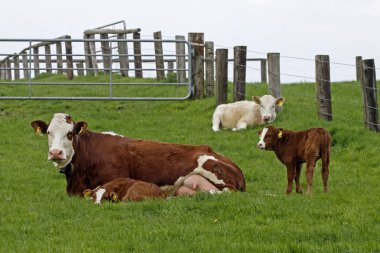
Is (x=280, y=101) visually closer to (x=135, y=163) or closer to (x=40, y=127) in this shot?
(x=135, y=163)

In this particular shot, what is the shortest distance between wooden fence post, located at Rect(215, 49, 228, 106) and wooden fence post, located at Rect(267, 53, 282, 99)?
4.12 feet

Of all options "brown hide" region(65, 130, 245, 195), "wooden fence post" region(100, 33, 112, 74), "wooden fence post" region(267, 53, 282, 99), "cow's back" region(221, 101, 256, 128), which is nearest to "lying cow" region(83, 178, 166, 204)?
"brown hide" region(65, 130, 245, 195)

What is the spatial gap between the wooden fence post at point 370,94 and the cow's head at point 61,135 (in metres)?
6.79

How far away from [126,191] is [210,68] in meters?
11.5

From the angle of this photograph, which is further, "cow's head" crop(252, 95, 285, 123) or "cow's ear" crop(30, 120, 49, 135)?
A: "cow's head" crop(252, 95, 285, 123)

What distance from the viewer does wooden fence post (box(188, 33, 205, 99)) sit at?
70.7 feet

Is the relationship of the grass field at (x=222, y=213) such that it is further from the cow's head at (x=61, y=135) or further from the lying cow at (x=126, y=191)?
the cow's head at (x=61, y=135)

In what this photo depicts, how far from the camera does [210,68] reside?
69.9 ft

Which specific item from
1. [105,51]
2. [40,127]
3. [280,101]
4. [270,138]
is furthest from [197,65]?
[105,51]

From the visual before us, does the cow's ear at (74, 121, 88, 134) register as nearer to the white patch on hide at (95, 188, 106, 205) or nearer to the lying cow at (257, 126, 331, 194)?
the white patch on hide at (95, 188, 106, 205)

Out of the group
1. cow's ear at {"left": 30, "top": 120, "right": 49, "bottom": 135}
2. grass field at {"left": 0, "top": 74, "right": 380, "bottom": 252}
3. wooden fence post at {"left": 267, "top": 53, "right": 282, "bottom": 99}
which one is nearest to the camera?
grass field at {"left": 0, "top": 74, "right": 380, "bottom": 252}

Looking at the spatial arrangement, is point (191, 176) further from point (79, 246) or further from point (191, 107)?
point (191, 107)

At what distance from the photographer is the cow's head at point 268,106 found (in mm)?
17859

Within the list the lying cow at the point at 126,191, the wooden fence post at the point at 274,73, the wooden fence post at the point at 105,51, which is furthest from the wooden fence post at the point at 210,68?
the lying cow at the point at 126,191
